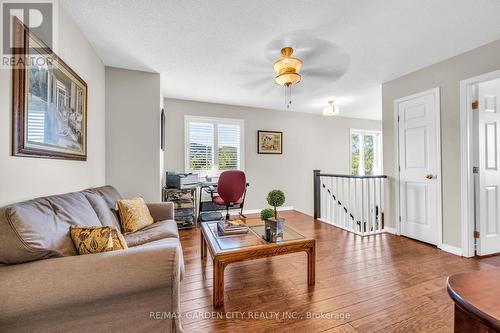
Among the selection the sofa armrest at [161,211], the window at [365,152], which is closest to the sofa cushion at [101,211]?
the sofa armrest at [161,211]

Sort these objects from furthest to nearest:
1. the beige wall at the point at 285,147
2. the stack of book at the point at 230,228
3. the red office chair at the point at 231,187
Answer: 1. the beige wall at the point at 285,147
2. the red office chair at the point at 231,187
3. the stack of book at the point at 230,228

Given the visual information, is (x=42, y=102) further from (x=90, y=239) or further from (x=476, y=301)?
(x=476, y=301)

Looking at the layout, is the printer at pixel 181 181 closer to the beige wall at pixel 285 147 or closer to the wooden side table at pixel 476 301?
the beige wall at pixel 285 147

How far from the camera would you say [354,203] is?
Answer: 11.8 ft

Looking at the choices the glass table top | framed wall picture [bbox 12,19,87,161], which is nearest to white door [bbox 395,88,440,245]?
the glass table top

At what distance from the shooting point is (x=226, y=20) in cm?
194

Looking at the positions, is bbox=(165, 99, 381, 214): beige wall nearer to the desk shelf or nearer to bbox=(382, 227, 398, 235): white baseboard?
the desk shelf

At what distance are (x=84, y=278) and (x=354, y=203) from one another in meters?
3.65

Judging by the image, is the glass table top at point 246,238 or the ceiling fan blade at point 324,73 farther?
the ceiling fan blade at point 324,73

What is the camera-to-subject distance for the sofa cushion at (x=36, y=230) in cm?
96

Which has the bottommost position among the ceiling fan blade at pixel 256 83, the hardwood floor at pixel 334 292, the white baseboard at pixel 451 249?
the hardwood floor at pixel 334 292

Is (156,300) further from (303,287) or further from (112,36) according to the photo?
(112,36)

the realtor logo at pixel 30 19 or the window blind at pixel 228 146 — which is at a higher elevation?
the realtor logo at pixel 30 19

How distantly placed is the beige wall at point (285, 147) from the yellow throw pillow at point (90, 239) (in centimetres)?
306
